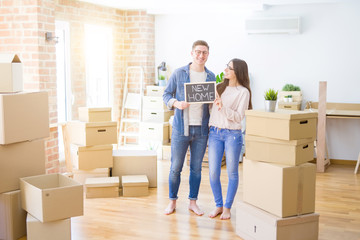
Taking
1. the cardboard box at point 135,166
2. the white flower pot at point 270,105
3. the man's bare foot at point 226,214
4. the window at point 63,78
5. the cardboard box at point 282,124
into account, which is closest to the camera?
the cardboard box at point 282,124

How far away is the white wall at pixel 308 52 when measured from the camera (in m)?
6.37

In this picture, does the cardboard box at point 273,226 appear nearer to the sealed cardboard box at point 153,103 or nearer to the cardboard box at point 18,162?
the cardboard box at point 18,162

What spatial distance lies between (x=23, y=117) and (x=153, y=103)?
3.60 meters

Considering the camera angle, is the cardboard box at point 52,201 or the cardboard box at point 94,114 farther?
the cardboard box at point 94,114

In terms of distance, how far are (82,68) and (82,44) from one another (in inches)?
13.2

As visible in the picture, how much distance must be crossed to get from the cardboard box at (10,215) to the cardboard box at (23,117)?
437 millimetres

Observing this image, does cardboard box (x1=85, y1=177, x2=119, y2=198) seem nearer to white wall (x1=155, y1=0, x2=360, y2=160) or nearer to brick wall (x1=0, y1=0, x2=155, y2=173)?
brick wall (x1=0, y1=0, x2=155, y2=173)

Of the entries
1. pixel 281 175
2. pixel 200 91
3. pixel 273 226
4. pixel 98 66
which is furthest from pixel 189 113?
pixel 98 66

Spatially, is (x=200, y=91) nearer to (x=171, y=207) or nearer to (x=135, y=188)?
(x=171, y=207)

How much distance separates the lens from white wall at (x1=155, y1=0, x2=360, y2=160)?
6371 millimetres

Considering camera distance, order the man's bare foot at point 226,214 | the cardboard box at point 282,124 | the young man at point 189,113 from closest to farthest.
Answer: the cardboard box at point 282,124 → the young man at point 189,113 → the man's bare foot at point 226,214

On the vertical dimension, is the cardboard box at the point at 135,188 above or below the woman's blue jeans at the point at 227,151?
below

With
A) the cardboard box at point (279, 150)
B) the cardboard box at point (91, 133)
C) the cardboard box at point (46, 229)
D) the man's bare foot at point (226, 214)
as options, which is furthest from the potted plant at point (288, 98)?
the cardboard box at point (46, 229)

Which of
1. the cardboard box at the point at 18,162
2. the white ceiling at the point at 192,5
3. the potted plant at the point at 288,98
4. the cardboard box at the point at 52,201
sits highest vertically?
the white ceiling at the point at 192,5
